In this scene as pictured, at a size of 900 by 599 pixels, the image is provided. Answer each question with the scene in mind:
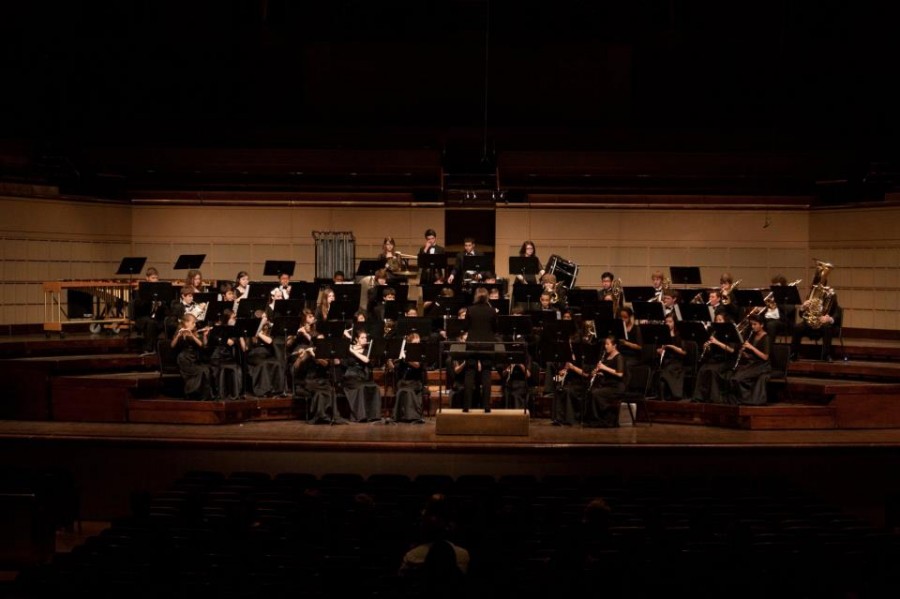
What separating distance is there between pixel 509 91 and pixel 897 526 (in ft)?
34.5

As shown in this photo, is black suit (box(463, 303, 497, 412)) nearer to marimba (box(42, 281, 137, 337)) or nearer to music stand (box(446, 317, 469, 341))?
music stand (box(446, 317, 469, 341))

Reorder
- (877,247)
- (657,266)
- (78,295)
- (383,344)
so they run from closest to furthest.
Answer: (383,344)
(78,295)
(877,247)
(657,266)

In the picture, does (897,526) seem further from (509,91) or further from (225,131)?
(225,131)

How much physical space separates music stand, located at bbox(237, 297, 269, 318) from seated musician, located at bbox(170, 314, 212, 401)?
581 mm

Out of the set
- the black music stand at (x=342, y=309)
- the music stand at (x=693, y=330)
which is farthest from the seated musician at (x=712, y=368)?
the black music stand at (x=342, y=309)

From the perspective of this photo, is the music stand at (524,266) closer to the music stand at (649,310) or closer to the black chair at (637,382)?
the music stand at (649,310)

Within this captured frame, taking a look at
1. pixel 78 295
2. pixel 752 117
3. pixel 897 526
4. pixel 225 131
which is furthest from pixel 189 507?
pixel 752 117

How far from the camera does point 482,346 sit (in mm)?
11375

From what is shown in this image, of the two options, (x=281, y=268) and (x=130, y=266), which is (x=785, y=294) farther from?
(x=130, y=266)

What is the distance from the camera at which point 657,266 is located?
17.5m

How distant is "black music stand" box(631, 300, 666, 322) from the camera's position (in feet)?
38.5

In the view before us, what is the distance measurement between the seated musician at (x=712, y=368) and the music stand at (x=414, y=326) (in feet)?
11.2

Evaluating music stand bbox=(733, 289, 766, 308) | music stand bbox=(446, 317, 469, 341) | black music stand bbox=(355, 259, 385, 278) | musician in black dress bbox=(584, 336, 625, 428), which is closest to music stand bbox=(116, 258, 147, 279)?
black music stand bbox=(355, 259, 385, 278)

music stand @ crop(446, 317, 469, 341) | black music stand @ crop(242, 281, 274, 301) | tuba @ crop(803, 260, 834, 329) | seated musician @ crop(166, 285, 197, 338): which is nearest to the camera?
music stand @ crop(446, 317, 469, 341)
